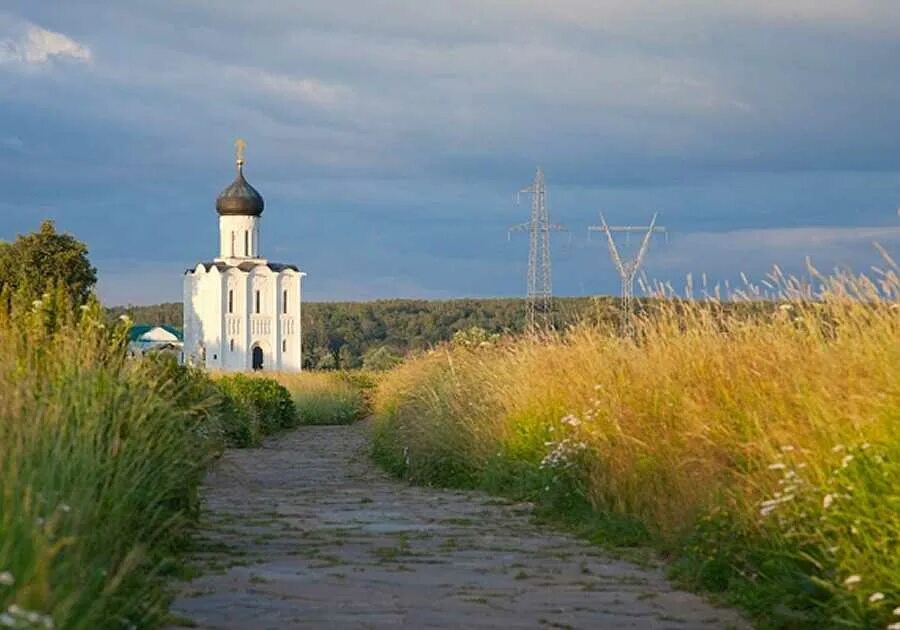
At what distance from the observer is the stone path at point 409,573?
25.0 ft

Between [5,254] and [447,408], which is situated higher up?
[5,254]

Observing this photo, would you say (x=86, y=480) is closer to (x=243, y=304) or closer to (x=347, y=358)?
(x=243, y=304)

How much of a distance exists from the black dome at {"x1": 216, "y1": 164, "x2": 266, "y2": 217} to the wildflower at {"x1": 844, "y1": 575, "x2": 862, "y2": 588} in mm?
76876

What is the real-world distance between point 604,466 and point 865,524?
4.80 metres

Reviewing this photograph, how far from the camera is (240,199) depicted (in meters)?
82.9

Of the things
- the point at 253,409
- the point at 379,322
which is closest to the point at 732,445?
the point at 253,409

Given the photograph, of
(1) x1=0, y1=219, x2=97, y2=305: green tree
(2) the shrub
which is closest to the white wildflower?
(2) the shrub

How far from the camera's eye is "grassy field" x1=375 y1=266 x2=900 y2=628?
24.1 ft

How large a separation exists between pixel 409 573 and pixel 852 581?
127 inches

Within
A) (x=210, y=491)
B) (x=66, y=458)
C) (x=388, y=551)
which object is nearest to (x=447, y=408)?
(x=210, y=491)

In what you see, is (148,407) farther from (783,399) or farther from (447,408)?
(447,408)

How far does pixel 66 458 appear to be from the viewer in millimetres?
7645

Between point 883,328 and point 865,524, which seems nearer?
point 865,524

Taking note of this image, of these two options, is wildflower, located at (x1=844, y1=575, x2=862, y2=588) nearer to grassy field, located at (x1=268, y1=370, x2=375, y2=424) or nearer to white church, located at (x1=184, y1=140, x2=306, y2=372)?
grassy field, located at (x1=268, y1=370, x2=375, y2=424)
